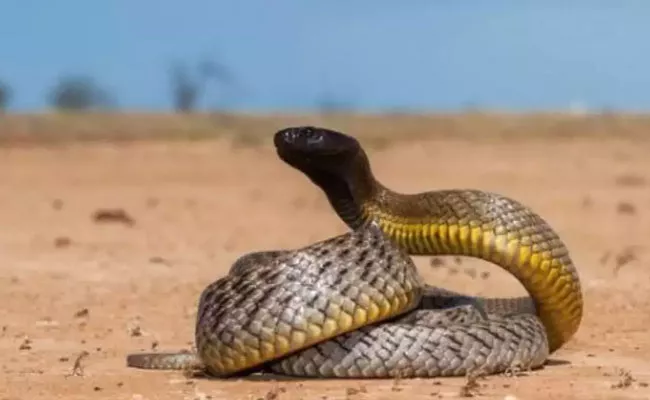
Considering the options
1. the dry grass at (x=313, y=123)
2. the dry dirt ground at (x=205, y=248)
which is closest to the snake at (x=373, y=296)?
the dry dirt ground at (x=205, y=248)

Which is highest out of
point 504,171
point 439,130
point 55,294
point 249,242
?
point 55,294

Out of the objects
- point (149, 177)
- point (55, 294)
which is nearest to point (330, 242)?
point (55, 294)

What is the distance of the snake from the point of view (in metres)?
8.50

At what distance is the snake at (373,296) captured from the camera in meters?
8.50

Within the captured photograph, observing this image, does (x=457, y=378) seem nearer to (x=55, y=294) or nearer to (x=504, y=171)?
(x=55, y=294)

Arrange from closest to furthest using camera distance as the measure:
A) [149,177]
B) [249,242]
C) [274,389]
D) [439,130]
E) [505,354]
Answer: [274,389]
[505,354]
[249,242]
[149,177]
[439,130]

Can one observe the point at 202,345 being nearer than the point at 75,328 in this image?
Yes

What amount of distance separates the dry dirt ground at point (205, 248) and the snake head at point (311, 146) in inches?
48.1

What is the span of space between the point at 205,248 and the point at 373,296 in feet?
32.6

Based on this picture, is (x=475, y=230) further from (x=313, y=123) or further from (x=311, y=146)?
(x=313, y=123)

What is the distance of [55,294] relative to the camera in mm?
13344

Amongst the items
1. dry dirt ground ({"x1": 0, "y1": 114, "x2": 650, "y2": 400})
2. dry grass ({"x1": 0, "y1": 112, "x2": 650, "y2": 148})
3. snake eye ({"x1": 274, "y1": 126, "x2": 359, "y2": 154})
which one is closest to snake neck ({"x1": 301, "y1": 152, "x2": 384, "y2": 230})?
snake eye ({"x1": 274, "y1": 126, "x2": 359, "y2": 154})

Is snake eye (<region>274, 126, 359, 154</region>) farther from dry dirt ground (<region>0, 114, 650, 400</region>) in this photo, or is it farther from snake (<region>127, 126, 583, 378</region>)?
dry dirt ground (<region>0, 114, 650, 400</region>)

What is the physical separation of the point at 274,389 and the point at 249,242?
11.1 m
